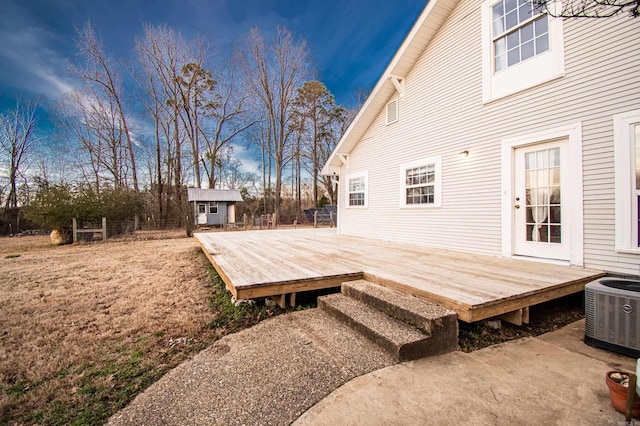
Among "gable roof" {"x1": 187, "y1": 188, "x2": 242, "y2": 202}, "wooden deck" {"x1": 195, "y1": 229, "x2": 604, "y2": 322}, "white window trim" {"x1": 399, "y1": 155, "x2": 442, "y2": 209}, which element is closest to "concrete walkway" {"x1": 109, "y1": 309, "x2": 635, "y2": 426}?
"wooden deck" {"x1": 195, "y1": 229, "x2": 604, "y2": 322}

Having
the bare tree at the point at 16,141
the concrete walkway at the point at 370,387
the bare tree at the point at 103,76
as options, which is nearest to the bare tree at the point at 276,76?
the bare tree at the point at 103,76

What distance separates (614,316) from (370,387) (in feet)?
6.53

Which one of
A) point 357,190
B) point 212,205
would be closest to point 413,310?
point 357,190

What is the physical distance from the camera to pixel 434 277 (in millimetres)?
2953

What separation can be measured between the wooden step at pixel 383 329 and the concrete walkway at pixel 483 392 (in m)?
0.08

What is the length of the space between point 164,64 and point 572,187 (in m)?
21.6

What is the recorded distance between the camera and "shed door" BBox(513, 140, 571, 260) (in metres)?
3.63

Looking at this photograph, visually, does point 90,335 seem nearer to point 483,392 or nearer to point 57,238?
point 483,392

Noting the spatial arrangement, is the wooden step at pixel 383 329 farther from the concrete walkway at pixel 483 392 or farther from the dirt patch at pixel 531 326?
the dirt patch at pixel 531 326

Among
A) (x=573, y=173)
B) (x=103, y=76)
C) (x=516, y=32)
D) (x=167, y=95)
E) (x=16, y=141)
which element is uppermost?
(x=103, y=76)

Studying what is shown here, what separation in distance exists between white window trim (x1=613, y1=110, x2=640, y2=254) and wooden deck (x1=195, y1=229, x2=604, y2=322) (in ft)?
1.44

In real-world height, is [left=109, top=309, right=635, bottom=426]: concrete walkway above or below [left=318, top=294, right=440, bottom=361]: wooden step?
below

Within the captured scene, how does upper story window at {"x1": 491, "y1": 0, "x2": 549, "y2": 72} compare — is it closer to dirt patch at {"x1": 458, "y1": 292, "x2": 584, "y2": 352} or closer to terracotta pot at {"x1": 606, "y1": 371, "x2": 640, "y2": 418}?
dirt patch at {"x1": 458, "y1": 292, "x2": 584, "y2": 352}

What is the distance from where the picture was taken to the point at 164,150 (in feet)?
62.3
